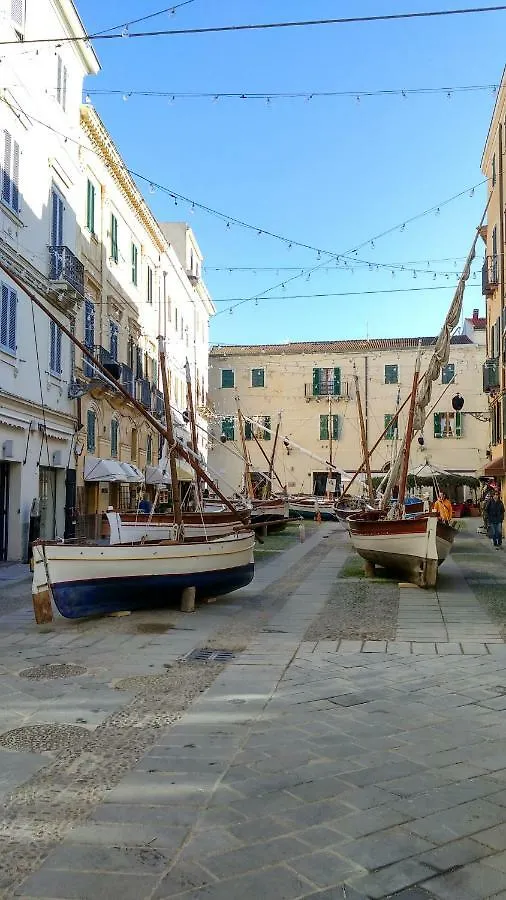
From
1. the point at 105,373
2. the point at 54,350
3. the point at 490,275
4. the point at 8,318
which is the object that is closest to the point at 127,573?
the point at 105,373

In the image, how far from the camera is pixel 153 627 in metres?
10.1

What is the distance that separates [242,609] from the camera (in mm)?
11859

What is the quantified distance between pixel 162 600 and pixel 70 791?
6.74 meters

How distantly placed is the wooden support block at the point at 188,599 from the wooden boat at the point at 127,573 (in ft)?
0.25

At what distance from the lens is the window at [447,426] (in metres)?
50.8

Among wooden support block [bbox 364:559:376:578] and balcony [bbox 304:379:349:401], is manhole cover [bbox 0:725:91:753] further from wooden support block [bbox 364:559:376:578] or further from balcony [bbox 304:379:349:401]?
balcony [bbox 304:379:349:401]

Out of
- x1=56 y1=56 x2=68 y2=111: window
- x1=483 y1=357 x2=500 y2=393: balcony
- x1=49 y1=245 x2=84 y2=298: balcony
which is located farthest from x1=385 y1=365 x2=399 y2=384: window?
x1=49 y1=245 x2=84 y2=298: balcony

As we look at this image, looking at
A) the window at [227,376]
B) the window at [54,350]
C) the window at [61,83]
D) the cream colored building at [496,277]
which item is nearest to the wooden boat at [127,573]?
the window at [54,350]

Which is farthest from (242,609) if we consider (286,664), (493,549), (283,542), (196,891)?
(283,542)

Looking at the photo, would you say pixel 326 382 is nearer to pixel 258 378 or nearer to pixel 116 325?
pixel 258 378

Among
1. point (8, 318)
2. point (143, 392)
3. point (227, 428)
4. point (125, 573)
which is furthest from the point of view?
point (227, 428)

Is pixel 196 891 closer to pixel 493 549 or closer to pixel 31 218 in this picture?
pixel 31 218

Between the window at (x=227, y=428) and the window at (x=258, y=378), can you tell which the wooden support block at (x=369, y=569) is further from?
the window at (x=258, y=378)

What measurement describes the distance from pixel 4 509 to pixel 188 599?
28.2 ft
